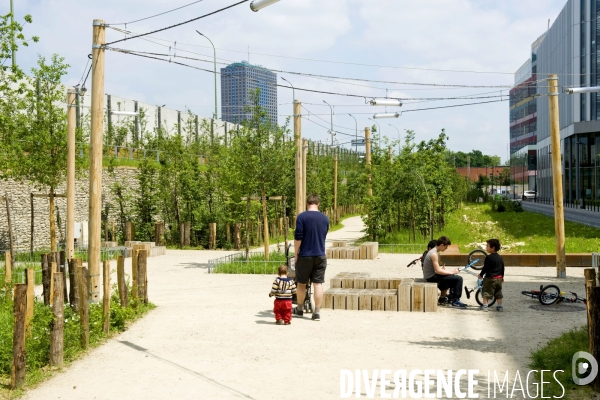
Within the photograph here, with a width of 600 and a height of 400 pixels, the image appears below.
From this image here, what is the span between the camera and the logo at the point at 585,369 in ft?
22.9

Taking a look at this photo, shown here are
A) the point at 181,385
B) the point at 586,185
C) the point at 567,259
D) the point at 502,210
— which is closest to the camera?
the point at 181,385

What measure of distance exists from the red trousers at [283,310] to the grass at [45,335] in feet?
7.57

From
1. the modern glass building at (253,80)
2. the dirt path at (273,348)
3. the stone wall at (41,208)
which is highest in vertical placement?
the modern glass building at (253,80)

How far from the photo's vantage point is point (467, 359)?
8.44 meters

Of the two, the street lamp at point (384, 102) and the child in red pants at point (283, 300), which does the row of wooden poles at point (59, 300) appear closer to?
the child in red pants at point (283, 300)

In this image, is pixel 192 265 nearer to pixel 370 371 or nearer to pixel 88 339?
pixel 88 339

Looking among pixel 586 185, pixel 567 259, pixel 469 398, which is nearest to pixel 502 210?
pixel 586 185

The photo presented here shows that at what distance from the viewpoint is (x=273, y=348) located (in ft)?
30.0

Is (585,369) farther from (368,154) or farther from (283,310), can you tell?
(368,154)

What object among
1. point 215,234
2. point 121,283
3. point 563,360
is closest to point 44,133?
point 215,234

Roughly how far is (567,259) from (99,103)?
A: 1368cm

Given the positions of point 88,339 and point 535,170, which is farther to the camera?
point 535,170

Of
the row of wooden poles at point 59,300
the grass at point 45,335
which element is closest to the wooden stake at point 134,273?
the row of wooden poles at point 59,300

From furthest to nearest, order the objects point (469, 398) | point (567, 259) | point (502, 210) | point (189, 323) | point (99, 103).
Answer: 1. point (502, 210)
2. point (567, 259)
3. point (99, 103)
4. point (189, 323)
5. point (469, 398)
